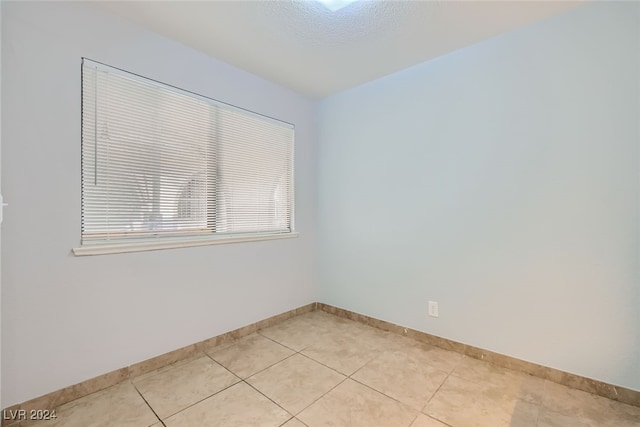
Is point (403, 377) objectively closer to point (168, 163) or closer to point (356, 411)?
point (356, 411)

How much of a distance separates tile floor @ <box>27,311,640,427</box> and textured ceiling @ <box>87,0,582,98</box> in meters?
2.42

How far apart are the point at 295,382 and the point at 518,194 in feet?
6.64

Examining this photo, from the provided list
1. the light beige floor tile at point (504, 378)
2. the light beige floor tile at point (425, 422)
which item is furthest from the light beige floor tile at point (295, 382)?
the light beige floor tile at point (504, 378)

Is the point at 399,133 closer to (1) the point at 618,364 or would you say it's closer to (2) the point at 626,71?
(2) the point at 626,71

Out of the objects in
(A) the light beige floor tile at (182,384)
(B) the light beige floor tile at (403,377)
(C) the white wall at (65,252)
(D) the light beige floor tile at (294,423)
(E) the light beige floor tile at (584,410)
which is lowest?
(E) the light beige floor tile at (584,410)

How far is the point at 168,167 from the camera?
6.88 feet

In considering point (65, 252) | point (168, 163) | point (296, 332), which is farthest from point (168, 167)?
point (296, 332)

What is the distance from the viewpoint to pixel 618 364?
5.52 feet

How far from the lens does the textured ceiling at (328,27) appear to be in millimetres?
1741

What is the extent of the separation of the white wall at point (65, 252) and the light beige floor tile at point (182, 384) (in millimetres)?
181

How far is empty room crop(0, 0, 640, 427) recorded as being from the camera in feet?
5.17

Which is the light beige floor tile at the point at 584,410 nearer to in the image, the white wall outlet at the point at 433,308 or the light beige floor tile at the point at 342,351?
the white wall outlet at the point at 433,308

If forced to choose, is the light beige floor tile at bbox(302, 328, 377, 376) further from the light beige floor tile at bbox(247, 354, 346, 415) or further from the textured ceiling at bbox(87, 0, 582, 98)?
the textured ceiling at bbox(87, 0, 582, 98)

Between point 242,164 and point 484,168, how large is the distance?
204cm
